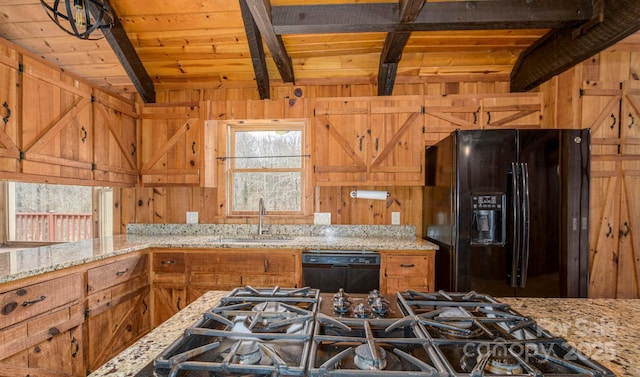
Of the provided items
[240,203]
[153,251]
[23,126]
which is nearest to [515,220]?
[240,203]

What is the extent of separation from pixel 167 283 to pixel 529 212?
9.52 feet

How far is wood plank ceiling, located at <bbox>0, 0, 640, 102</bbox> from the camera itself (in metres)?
2.16

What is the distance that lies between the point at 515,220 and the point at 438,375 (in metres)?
1.94

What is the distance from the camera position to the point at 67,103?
231 cm

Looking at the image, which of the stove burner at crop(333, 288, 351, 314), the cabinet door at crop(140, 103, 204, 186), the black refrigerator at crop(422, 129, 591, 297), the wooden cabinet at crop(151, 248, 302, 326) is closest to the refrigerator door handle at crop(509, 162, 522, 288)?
the black refrigerator at crop(422, 129, 591, 297)

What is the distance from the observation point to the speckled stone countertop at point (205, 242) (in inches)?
72.9

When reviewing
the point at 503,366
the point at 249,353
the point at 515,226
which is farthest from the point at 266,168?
the point at 503,366

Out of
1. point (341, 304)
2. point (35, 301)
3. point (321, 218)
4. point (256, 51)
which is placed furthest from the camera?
point (321, 218)

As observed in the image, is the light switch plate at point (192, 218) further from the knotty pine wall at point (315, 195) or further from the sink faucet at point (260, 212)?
the sink faucet at point (260, 212)

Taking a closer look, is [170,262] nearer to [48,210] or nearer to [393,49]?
[48,210]

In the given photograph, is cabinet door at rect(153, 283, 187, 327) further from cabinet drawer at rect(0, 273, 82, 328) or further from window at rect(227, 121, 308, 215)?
window at rect(227, 121, 308, 215)

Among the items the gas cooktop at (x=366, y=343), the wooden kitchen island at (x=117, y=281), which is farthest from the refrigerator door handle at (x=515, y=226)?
the gas cooktop at (x=366, y=343)

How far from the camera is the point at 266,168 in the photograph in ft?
10.8

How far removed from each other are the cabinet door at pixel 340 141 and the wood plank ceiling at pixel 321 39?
441 mm
